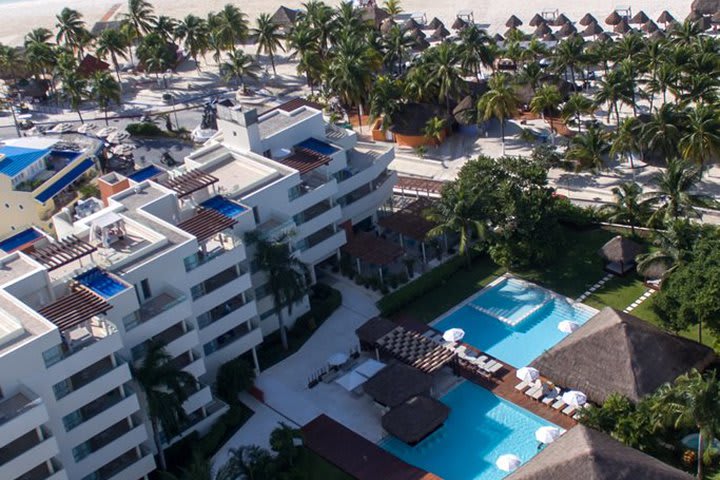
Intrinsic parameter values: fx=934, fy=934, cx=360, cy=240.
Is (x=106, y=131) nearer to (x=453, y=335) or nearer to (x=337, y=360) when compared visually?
(x=337, y=360)

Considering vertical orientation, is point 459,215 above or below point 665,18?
below

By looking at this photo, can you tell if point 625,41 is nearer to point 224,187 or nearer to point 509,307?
point 509,307

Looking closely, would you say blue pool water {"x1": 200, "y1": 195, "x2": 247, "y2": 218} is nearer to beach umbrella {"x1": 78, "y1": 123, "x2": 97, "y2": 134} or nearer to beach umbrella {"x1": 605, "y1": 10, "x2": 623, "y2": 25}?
beach umbrella {"x1": 78, "y1": 123, "x2": 97, "y2": 134}

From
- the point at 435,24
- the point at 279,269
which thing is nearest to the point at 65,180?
the point at 279,269

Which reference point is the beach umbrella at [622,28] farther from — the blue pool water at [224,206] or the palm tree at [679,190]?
the blue pool water at [224,206]

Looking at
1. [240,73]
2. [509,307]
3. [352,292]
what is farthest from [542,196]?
[240,73]

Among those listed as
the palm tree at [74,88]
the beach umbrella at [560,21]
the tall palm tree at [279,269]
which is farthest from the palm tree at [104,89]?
the beach umbrella at [560,21]
